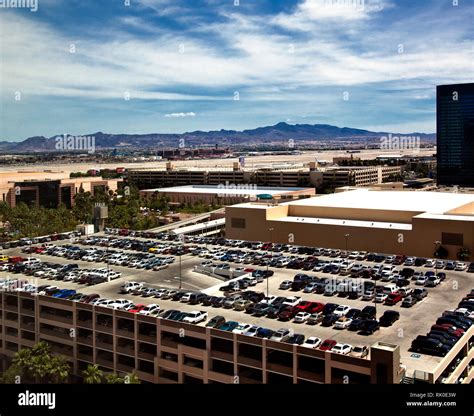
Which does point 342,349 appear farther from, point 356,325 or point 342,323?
point 342,323

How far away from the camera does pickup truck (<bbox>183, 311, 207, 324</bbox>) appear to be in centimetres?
1423

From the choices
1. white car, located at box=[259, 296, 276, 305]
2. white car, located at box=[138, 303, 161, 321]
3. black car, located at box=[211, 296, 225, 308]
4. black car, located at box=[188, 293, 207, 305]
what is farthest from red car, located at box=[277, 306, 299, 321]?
white car, located at box=[138, 303, 161, 321]

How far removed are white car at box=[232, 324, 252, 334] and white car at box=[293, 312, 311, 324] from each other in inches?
60.9

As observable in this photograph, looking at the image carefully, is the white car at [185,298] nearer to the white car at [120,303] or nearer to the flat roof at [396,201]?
the white car at [120,303]

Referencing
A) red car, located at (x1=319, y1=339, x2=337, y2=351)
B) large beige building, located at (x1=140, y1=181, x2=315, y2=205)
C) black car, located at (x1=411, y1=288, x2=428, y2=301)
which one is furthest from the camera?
large beige building, located at (x1=140, y1=181, x2=315, y2=205)

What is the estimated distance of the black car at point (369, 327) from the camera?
44.5 ft

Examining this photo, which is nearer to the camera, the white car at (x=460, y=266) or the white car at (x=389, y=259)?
the white car at (x=460, y=266)

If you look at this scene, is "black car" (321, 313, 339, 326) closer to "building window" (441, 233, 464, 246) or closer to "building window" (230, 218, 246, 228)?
"building window" (441, 233, 464, 246)

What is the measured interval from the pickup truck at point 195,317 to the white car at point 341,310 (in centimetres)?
368

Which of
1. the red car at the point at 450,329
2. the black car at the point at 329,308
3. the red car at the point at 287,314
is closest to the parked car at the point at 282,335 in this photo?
the red car at the point at 287,314

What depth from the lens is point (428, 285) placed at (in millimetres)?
18484

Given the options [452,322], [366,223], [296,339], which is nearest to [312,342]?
[296,339]

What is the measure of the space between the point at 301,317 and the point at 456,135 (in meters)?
56.5

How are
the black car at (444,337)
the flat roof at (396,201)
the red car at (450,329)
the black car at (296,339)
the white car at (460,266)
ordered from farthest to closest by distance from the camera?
the flat roof at (396,201)
the white car at (460,266)
the red car at (450,329)
the black car at (296,339)
the black car at (444,337)
